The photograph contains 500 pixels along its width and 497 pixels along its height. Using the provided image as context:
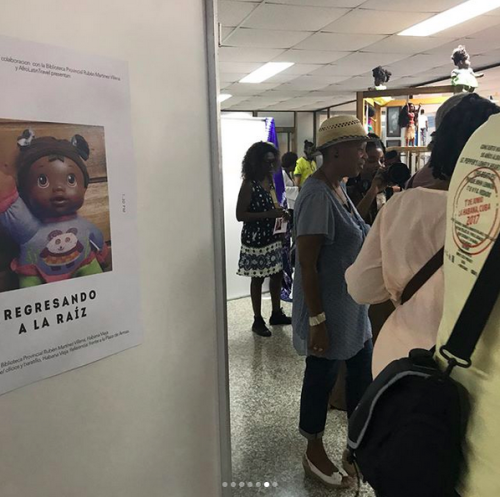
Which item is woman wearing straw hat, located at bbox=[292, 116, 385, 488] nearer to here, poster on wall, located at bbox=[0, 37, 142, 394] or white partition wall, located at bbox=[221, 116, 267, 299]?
poster on wall, located at bbox=[0, 37, 142, 394]

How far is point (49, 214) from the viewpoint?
2.85 ft

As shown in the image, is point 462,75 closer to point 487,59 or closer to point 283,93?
point 487,59

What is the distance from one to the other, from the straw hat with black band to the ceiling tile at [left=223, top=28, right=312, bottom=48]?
3.48 m

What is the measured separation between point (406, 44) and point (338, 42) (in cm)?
78

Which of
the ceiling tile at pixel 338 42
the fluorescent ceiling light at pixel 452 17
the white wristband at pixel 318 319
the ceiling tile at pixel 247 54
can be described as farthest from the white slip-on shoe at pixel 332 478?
the ceiling tile at pixel 247 54

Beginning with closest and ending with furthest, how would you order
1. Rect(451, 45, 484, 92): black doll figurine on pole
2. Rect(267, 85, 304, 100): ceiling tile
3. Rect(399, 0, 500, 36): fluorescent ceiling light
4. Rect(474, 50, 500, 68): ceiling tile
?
Rect(451, 45, 484, 92): black doll figurine on pole → Rect(399, 0, 500, 36): fluorescent ceiling light → Rect(474, 50, 500, 68): ceiling tile → Rect(267, 85, 304, 100): ceiling tile

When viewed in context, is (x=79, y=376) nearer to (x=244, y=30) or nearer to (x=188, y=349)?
(x=188, y=349)

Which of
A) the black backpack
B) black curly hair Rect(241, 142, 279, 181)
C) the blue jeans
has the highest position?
black curly hair Rect(241, 142, 279, 181)

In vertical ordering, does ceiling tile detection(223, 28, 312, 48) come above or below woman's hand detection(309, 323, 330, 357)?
above

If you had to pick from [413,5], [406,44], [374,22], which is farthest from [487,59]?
[413,5]

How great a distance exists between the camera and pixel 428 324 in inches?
41.1

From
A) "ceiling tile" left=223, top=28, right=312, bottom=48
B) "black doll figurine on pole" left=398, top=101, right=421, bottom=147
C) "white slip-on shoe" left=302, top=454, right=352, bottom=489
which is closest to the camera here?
"white slip-on shoe" left=302, top=454, right=352, bottom=489

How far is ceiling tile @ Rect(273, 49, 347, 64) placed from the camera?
5.86 metres

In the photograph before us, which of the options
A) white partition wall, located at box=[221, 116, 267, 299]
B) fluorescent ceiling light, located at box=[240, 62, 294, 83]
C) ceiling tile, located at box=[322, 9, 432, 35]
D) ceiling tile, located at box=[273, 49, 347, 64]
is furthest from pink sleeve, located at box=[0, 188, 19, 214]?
fluorescent ceiling light, located at box=[240, 62, 294, 83]
